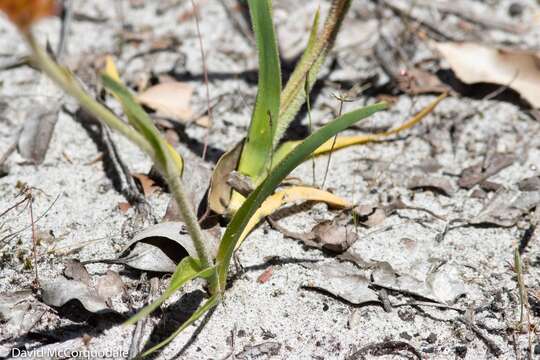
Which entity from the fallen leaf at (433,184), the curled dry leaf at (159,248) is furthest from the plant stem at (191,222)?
the fallen leaf at (433,184)

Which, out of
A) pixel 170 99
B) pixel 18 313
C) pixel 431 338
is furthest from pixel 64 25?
pixel 431 338

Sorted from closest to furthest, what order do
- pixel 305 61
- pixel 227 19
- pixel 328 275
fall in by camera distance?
pixel 328 275
pixel 305 61
pixel 227 19

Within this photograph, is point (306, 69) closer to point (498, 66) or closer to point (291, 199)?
point (291, 199)

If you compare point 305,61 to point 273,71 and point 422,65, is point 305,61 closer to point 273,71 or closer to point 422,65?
point 273,71

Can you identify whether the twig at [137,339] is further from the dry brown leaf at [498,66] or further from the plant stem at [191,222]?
the dry brown leaf at [498,66]

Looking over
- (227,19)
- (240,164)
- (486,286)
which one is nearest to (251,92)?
(227,19)

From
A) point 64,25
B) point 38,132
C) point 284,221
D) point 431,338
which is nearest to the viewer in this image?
point 431,338
